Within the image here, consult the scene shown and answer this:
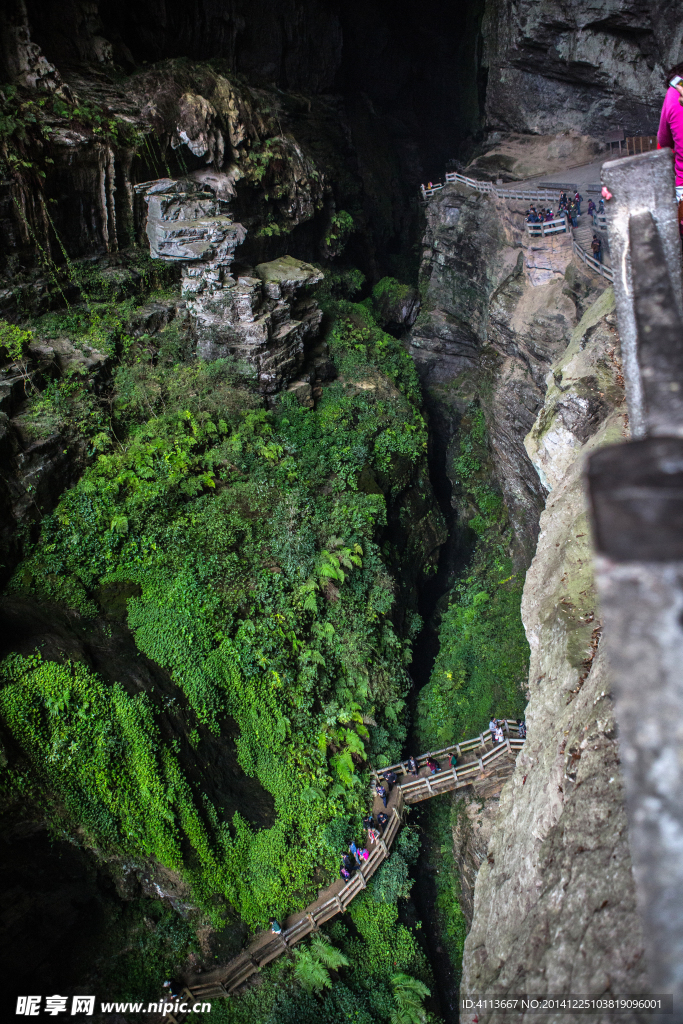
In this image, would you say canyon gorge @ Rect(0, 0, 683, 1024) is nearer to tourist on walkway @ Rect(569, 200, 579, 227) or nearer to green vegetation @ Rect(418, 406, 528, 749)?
green vegetation @ Rect(418, 406, 528, 749)

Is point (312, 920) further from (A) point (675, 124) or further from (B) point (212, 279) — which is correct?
(B) point (212, 279)

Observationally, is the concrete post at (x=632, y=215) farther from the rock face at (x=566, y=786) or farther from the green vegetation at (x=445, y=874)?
the green vegetation at (x=445, y=874)

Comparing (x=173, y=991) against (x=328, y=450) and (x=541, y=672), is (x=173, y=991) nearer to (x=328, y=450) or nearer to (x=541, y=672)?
(x=541, y=672)

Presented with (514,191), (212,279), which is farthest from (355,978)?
(514,191)

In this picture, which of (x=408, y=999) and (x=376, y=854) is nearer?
(x=408, y=999)

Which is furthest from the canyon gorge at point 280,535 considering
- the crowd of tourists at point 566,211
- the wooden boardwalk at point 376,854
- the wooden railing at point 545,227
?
the crowd of tourists at point 566,211

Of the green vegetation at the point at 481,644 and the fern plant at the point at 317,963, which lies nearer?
the fern plant at the point at 317,963

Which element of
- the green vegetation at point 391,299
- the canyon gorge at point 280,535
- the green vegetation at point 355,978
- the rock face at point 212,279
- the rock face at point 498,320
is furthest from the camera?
the green vegetation at point 391,299
